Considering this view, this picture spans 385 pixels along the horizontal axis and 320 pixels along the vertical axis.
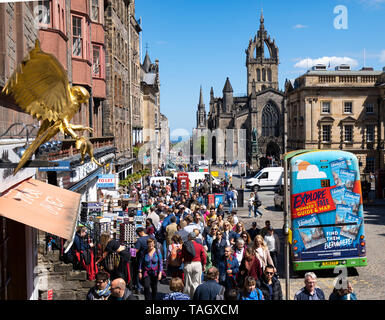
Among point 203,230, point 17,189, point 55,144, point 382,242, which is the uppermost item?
point 55,144

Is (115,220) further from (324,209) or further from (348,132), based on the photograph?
(348,132)

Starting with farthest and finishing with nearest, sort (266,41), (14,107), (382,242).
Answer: (266,41), (382,242), (14,107)

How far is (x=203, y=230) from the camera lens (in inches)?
539

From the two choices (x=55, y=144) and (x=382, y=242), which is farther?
(x=382, y=242)

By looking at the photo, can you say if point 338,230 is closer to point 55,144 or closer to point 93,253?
point 93,253

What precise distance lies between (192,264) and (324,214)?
5514 mm

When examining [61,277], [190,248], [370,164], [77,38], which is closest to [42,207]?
[190,248]

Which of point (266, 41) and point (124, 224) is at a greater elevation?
point (266, 41)

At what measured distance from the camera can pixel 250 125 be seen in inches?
4355

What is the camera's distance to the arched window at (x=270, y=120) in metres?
110

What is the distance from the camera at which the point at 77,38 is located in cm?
1986

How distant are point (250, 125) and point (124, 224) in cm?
9863
